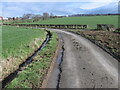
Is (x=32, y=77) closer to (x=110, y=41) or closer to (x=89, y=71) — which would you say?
(x=89, y=71)

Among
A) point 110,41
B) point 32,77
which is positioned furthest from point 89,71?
point 110,41

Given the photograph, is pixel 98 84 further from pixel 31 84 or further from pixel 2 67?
pixel 2 67

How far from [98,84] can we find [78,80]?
1256mm

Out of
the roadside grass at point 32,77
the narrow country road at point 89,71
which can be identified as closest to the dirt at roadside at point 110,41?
the narrow country road at point 89,71

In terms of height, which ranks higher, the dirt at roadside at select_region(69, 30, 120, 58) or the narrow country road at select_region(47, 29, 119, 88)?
the dirt at roadside at select_region(69, 30, 120, 58)

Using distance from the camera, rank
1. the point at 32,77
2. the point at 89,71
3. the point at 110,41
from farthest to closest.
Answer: the point at 110,41
the point at 89,71
the point at 32,77

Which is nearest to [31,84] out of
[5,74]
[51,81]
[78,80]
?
[51,81]

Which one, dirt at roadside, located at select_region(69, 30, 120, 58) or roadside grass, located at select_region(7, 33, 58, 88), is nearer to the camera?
roadside grass, located at select_region(7, 33, 58, 88)

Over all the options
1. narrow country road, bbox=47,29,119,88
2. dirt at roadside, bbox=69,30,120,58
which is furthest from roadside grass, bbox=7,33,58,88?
dirt at roadside, bbox=69,30,120,58

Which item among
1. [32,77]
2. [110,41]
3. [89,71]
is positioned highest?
[110,41]

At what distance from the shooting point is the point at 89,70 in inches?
422

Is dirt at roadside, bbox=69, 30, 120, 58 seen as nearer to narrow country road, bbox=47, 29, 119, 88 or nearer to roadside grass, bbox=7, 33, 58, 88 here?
narrow country road, bbox=47, 29, 119, 88

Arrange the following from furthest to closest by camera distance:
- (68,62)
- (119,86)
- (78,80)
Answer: (68,62)
(78,80)
(119,86)

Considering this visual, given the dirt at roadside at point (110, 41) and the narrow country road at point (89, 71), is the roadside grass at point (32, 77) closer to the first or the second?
the narrow country road at point (89, 71)
